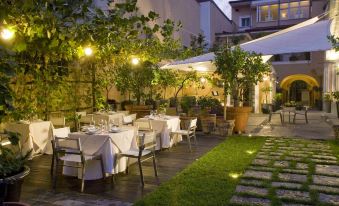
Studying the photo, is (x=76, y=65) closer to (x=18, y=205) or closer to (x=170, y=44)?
(x=170, y=44)

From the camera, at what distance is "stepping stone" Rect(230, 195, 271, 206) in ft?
13.8

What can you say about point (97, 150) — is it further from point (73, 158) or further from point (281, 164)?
point (281, 164)

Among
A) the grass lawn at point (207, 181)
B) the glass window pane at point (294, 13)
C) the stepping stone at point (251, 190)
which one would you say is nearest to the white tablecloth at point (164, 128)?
the grass lawn at point (207, 181)

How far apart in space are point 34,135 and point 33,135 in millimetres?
29

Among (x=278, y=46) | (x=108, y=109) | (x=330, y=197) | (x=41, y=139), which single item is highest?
(x=278, y=46)

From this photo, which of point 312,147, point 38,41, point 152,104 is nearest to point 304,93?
point 152,104

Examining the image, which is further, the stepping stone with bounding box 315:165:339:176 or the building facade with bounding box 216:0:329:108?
the building facade with bounding box 216:0:329:108

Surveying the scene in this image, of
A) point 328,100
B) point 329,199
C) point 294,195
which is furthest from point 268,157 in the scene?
A: point 328,100

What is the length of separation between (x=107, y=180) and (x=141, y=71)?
7339 millimetres

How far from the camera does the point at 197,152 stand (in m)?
7.53

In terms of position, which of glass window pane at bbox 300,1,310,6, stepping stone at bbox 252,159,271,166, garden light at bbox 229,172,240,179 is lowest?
garden light at bbox 229,172,240,179

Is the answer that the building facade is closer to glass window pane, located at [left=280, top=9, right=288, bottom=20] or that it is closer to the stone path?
glass window pane, located at [left=280, top=9, right=288, bottom=20]

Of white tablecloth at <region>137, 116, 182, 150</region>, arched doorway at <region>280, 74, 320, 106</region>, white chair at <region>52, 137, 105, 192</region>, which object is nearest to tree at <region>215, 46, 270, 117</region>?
white tablecloth at <region>137, 116, 182, 150</region>

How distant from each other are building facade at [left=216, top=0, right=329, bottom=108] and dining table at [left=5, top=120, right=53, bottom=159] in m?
17.7
